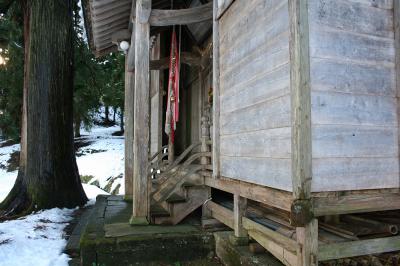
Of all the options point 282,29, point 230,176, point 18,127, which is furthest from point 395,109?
point 18,127

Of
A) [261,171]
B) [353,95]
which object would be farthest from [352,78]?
[261,171]

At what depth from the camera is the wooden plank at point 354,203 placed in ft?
10.2

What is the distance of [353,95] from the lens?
10.5ft

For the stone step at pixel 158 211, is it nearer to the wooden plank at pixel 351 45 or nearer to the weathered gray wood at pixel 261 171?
the weathered gray wood at pixel 261 171

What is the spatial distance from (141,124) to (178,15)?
191cm

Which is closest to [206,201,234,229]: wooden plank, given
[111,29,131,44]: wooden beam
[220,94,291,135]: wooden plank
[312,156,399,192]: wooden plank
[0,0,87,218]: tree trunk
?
[220,94,291,135]: wooden plank

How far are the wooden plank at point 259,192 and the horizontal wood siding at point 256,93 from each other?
0.26 ft

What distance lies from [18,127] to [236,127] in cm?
1795

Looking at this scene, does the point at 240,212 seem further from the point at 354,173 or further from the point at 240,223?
the point at 354,173

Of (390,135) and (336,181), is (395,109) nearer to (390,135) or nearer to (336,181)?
(390,135)

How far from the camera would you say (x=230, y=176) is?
4.61 m

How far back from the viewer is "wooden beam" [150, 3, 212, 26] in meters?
5.89

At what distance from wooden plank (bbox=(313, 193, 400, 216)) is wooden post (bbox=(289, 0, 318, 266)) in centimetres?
14

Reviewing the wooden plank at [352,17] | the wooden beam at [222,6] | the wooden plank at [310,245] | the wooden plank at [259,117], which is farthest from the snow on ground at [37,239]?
the wooden plank at [352,17]
